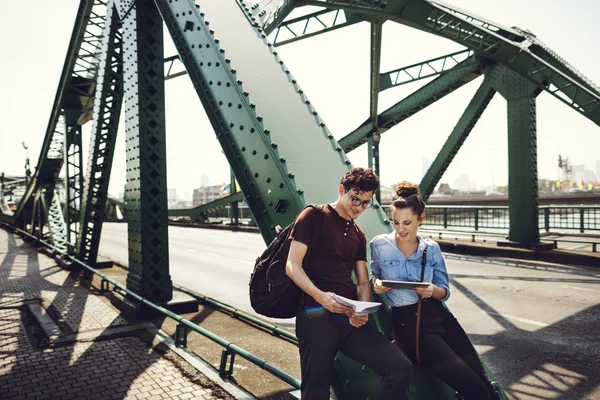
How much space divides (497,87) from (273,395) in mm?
12231

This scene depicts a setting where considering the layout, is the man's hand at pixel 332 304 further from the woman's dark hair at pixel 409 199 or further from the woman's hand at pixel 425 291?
the woman's dark hair at pixel 409 199

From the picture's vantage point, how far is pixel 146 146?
6199mm

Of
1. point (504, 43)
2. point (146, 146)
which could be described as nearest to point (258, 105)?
point (146, 146)

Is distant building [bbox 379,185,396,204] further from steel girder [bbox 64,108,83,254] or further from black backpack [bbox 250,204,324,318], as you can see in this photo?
steel girder [bbox 64,108,83,254]

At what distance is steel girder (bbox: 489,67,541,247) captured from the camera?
41.4 ft

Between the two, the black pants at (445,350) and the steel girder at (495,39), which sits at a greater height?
the steel girder at (495,39)

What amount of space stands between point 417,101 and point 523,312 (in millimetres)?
9568

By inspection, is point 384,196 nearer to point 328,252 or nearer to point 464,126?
point 464,126

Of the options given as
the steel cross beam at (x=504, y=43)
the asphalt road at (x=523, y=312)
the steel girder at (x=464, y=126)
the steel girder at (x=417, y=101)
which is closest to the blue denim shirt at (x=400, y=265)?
the asphalt road at (x=523, y=312)

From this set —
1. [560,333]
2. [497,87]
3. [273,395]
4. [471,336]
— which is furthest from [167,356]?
[497,87]

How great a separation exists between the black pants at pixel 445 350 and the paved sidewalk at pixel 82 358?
6.68 feet

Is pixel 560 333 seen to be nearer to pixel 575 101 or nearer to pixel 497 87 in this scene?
pixel 575 101

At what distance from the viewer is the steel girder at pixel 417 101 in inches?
547

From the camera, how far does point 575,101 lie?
1027 centimetres
